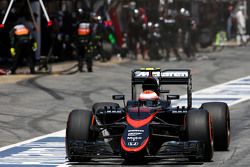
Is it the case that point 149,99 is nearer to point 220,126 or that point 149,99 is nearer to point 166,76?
point 166,76

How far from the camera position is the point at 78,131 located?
14352mm

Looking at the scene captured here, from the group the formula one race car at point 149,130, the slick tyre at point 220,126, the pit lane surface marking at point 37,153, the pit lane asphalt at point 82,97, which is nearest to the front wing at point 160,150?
the formula one race car at point 149,130

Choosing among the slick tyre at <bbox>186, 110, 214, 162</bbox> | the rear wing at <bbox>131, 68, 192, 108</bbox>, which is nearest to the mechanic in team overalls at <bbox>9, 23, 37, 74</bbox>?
the rear wing at <bbox>131, 68, 192, 108</bbox>

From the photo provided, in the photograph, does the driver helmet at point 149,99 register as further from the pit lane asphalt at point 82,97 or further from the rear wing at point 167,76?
the pit lane asphalt at point 82,97

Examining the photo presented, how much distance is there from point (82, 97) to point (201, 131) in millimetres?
11070

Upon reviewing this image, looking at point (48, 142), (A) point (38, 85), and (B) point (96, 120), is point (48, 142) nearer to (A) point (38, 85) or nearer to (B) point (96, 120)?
(B) point (96, 120)

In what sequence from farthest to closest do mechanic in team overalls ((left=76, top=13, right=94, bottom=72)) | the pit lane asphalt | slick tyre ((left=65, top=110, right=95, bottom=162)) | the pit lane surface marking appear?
mechanic in team overalls ((left=76, top=13, right=94, bottom=72)) < the pit lane asphalt < the pit lane surface marking < slick tyre ((left=65, top=110, right=95, bottom=162))

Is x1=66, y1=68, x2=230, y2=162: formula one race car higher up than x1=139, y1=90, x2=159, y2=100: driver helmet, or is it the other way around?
x1=139, y1=90, x2=159, y2=100: driver helmet

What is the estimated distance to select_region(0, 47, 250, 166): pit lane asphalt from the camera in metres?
16.9

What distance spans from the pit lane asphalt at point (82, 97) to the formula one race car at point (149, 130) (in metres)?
0.25

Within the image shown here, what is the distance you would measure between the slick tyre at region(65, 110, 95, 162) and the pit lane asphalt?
1.18 ft

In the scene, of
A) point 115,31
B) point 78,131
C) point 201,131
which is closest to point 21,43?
point 115,31

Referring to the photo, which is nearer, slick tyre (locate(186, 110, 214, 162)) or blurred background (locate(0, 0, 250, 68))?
slick tyre (locate(186, 110, 214, 162))

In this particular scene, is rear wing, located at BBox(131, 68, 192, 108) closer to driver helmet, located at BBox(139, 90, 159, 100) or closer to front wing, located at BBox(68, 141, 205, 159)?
driver helmet, located at BBox(139, 90, 159, 100)
